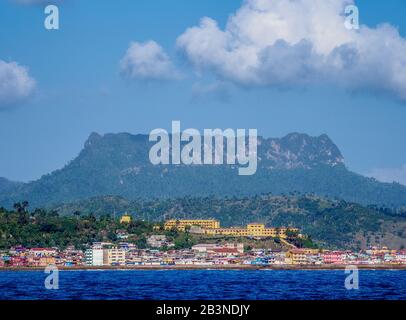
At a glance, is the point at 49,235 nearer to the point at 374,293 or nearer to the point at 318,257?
the point at 318,257

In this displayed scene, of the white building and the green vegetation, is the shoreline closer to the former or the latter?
the white building

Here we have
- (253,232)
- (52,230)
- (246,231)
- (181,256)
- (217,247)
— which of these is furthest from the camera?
(246,231)

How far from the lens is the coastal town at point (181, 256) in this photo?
427 feet

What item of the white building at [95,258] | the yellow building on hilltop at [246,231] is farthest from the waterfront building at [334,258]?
the white building at [95,258]

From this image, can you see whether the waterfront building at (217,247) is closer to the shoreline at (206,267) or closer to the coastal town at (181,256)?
the coastal town at (181,256)

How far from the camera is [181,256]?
145125 millimetres

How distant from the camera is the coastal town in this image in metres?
130

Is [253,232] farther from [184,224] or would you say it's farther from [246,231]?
[184,224]

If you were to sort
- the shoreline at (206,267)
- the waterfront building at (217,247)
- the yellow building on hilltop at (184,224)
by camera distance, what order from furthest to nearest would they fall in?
the yellow building on hilltop at (184,224) → the waterfront building at (217,247) → the shoreline at (206,267)

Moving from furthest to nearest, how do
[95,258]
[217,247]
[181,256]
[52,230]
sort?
[217,247]
[52,230]
[181,256]
[95,258]

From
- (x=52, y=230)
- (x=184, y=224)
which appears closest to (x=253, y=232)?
(x=184, y=224)

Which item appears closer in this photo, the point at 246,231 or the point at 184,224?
the point at 246,231

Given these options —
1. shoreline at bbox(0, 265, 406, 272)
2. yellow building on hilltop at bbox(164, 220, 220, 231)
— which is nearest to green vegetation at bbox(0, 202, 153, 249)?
yellow building on hilltop at bbox(164, 220, 220, 231)

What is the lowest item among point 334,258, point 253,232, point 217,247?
point 334,258
